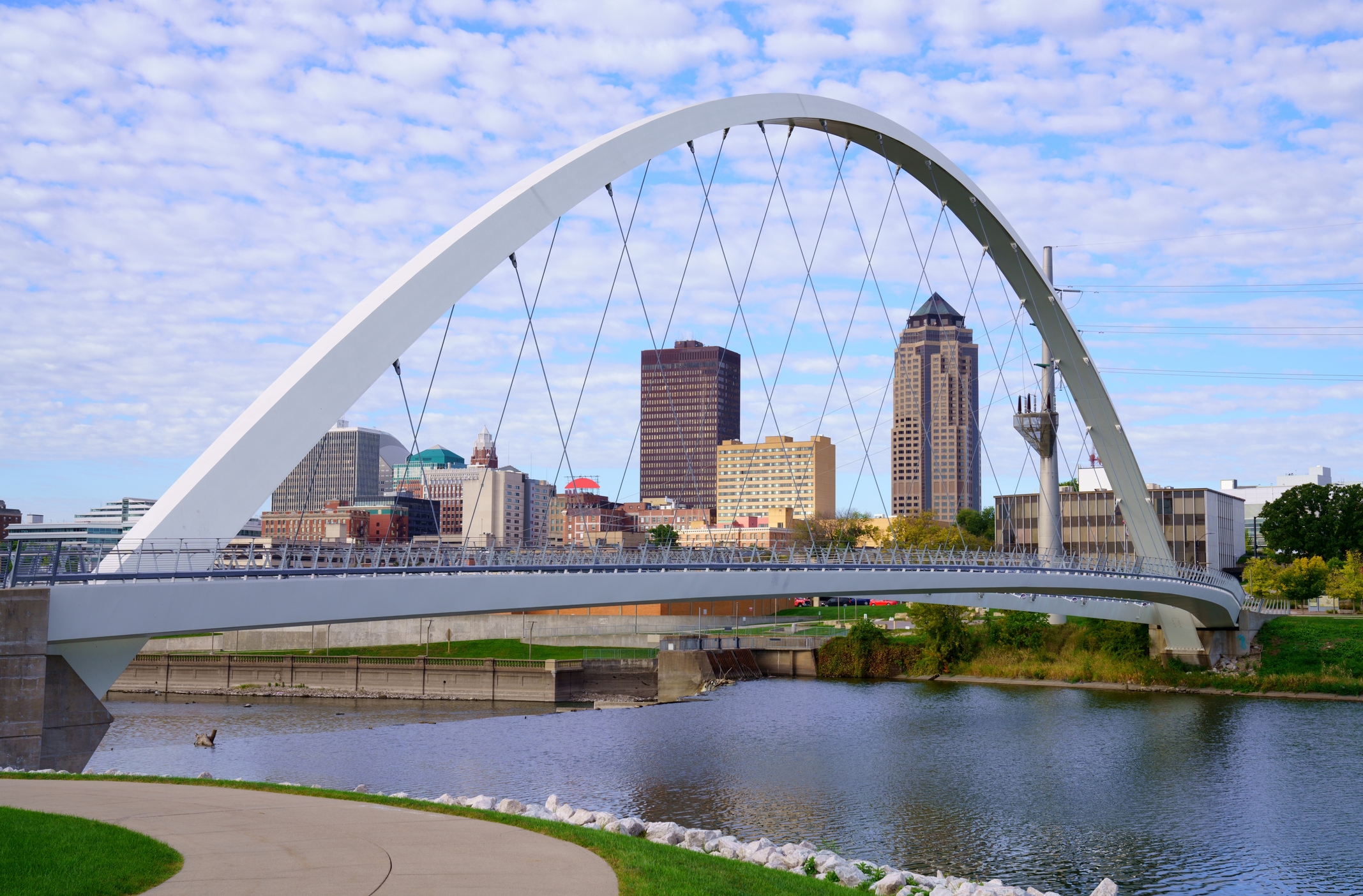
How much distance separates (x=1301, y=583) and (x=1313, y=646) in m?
12.9

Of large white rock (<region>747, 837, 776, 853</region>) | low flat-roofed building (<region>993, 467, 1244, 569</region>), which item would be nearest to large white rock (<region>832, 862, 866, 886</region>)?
large white rock (<region>747, 837, 776, 853</region>)

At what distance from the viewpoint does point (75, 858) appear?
8320mm

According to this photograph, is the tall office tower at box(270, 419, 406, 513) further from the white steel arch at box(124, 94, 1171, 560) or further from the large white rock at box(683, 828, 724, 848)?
the large white rock at box(683, 828, 724, 848)


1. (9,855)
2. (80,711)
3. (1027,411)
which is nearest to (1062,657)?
(1027,411)

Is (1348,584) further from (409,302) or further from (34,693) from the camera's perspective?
(34,693)

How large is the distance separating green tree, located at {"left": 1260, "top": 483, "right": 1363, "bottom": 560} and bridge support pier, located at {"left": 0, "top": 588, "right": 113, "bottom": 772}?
74.3m

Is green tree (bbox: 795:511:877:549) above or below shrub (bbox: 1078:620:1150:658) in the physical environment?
above

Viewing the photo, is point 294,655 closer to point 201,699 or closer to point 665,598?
point 201,699

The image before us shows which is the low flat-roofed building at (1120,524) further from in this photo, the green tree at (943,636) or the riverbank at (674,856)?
the riverbank at (674,856)

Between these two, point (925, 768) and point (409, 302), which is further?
point (925, 768)

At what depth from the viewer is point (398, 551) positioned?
1905cm

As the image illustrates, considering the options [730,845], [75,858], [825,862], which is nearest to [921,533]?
[825,862]

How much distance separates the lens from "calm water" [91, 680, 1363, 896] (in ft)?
63.4

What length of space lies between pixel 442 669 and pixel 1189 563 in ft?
156
